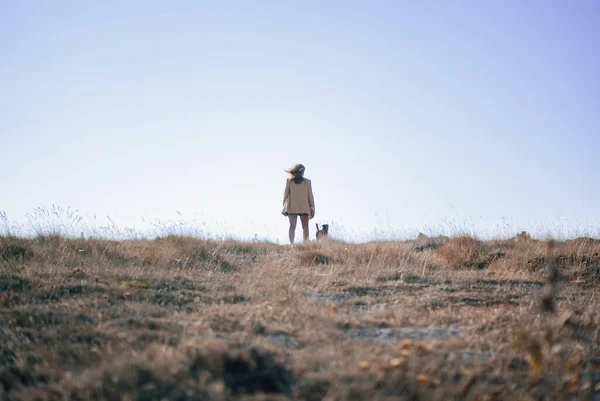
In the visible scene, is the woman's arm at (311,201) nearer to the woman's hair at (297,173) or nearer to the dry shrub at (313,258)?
the woman's hair at (297,173)

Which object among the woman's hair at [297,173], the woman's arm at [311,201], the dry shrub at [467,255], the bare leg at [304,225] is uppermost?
the woman's hair at [297,173]

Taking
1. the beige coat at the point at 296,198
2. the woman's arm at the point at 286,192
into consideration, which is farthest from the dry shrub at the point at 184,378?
the woman's arm at the point at 286,192

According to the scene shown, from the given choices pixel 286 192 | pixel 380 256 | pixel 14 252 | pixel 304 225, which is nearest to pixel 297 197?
pixel 286 192

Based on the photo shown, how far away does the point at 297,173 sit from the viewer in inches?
543

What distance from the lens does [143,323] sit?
4.66 m

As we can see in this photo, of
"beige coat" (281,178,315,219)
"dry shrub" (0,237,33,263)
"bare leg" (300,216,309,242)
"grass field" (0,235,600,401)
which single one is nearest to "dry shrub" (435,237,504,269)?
"grass field" (0,235,600,401)

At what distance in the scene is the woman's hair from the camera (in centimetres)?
1372

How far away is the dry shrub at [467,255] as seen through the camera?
953 cm

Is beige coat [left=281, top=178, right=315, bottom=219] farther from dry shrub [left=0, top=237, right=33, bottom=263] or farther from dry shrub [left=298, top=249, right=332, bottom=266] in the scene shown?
dry shrub [left=0, top=237, right=33, bottom=263]

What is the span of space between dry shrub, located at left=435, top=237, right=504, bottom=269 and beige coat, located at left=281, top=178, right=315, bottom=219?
3.96m

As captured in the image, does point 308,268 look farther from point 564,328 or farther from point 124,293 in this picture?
point 564,328

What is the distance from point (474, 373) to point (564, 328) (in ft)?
4.88

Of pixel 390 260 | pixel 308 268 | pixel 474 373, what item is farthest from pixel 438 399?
pixel 390 260

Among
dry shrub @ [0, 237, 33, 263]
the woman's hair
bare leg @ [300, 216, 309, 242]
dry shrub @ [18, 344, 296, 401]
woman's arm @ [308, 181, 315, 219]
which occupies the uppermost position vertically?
the woman's hair
